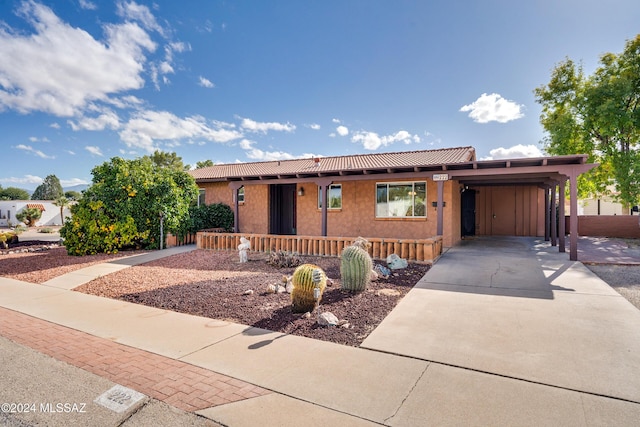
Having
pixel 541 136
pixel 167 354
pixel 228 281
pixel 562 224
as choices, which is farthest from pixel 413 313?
pixel 541 136

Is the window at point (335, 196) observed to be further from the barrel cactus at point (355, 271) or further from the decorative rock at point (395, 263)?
the barrel cactus at point (355, 271)

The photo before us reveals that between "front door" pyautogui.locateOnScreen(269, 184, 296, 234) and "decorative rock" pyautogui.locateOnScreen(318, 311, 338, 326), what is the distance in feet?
35.7

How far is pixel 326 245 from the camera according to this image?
10.5 metres

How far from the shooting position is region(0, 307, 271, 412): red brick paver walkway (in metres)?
2.87

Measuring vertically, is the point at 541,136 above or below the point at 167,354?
above

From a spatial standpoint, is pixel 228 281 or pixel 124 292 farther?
pixel 228 281

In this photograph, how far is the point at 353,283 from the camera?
20.5 ft

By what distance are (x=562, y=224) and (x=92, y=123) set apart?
27.9 metres

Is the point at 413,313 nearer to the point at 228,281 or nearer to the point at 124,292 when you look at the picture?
the point at 228,281

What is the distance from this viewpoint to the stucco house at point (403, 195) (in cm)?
1050

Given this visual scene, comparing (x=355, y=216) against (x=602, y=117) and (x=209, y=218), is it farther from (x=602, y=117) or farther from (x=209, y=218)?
(x=602, y=117)

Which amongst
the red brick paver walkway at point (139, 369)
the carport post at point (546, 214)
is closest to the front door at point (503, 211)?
the carport post at point (546, 214)

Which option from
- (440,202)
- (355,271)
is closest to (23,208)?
(440,202)

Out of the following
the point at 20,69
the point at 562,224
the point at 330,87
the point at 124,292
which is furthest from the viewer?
the point at 330,87
